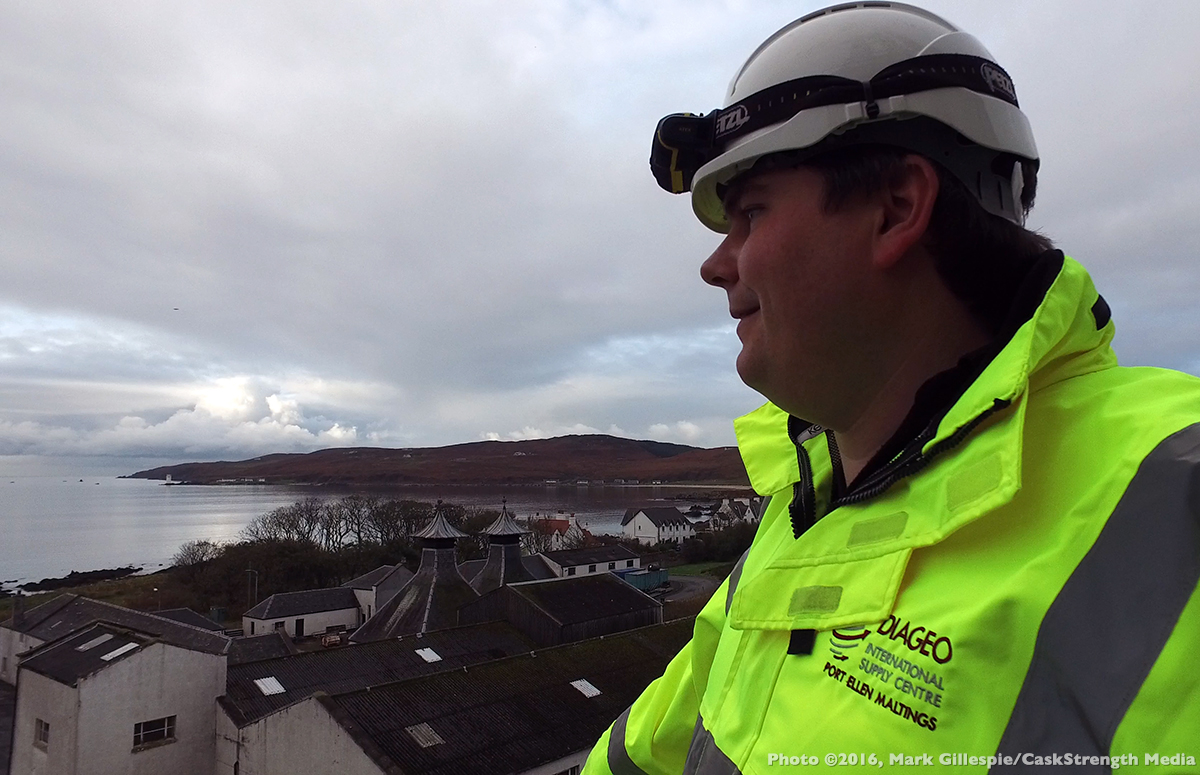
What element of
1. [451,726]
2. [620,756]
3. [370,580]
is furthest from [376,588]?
[620,756]

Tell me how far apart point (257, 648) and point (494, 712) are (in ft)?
48.0

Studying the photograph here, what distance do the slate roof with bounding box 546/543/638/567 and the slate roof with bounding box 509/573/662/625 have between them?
12.9 m

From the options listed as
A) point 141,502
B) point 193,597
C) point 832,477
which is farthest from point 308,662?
point 141,502

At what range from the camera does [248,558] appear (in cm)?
4216

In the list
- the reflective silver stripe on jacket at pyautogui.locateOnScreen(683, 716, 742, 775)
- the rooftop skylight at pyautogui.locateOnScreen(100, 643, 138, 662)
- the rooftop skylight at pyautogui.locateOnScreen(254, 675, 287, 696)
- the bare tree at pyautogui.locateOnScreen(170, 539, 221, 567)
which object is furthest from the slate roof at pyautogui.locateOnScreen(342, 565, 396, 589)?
the reflective silver stripe on jacket at pyautogui.locateOnScreen(683, 716, 742, 775)

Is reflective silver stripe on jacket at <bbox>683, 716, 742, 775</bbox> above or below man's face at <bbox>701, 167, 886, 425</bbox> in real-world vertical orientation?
below

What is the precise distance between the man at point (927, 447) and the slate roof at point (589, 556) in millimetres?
39997

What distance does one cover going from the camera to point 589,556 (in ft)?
140

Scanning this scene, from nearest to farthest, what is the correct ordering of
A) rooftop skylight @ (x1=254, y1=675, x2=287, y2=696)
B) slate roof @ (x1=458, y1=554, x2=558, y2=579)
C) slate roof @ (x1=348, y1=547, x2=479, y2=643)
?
rooftop skylight @ (x1=254, y1=675, x2=287, y2=696) → slate roof @ (x1=348, y1=547, x2=479, y2=643) → slate roof @ (x1=458, y1=554, x2=558, y2=579)

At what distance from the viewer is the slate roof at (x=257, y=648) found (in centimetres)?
2200

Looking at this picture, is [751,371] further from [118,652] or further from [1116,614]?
[118,652]

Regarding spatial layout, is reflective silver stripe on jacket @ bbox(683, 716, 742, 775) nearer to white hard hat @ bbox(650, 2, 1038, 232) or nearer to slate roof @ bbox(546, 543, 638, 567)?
white hard hat @ bbox(650, 2, 1038, 232)

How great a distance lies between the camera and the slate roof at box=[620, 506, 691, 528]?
64188 millimetres

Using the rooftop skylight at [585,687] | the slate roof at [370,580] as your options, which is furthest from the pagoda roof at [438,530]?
the rooftop skylight at [585,687]
